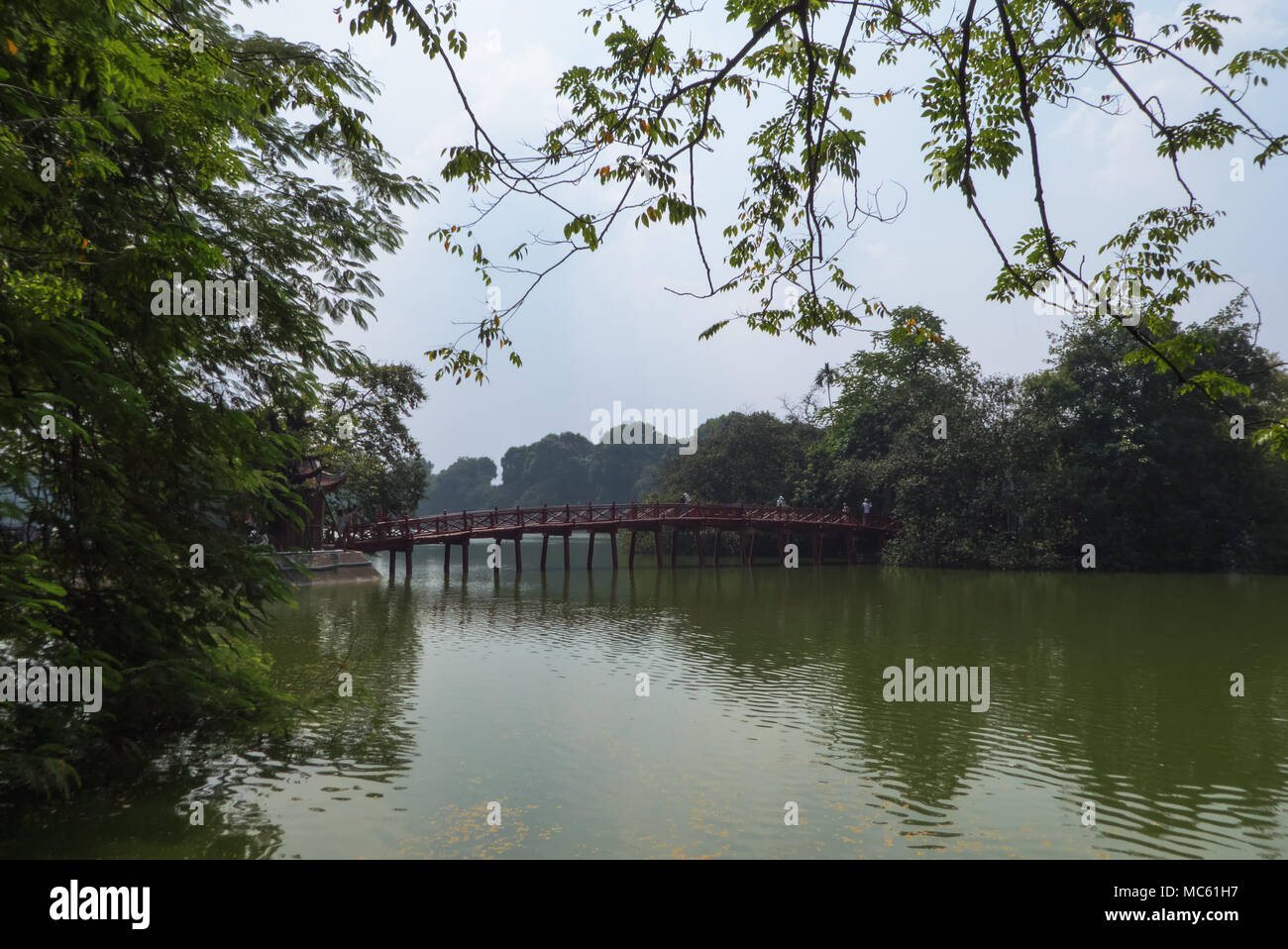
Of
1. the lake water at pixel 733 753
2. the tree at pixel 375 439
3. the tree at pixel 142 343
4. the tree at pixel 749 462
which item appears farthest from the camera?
the tree at pixel 749 462

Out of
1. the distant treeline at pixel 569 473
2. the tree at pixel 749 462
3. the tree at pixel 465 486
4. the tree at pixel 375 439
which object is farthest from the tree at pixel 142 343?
the tree at pixel 465 486

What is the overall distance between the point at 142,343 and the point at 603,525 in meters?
27.5

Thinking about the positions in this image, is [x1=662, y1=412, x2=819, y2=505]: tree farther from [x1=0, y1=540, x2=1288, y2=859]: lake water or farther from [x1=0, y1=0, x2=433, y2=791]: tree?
[x1=0, y1=0, x2=433, y2=791]: tree

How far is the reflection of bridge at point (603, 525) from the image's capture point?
1195 inches

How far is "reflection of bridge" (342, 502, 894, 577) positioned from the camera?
30.4 metres

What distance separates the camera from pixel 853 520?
37656mm

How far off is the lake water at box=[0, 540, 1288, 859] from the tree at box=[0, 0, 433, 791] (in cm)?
112

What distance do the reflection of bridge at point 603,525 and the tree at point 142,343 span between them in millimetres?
21841

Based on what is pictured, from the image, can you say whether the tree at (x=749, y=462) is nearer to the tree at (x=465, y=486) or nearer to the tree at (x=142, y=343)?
the tree at (x=142, y=343)

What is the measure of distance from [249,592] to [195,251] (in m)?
3.11

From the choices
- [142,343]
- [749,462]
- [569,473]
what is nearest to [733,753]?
[142,343]

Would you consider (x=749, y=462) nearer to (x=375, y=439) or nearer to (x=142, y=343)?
(x=375, y=439)

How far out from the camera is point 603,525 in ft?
110
